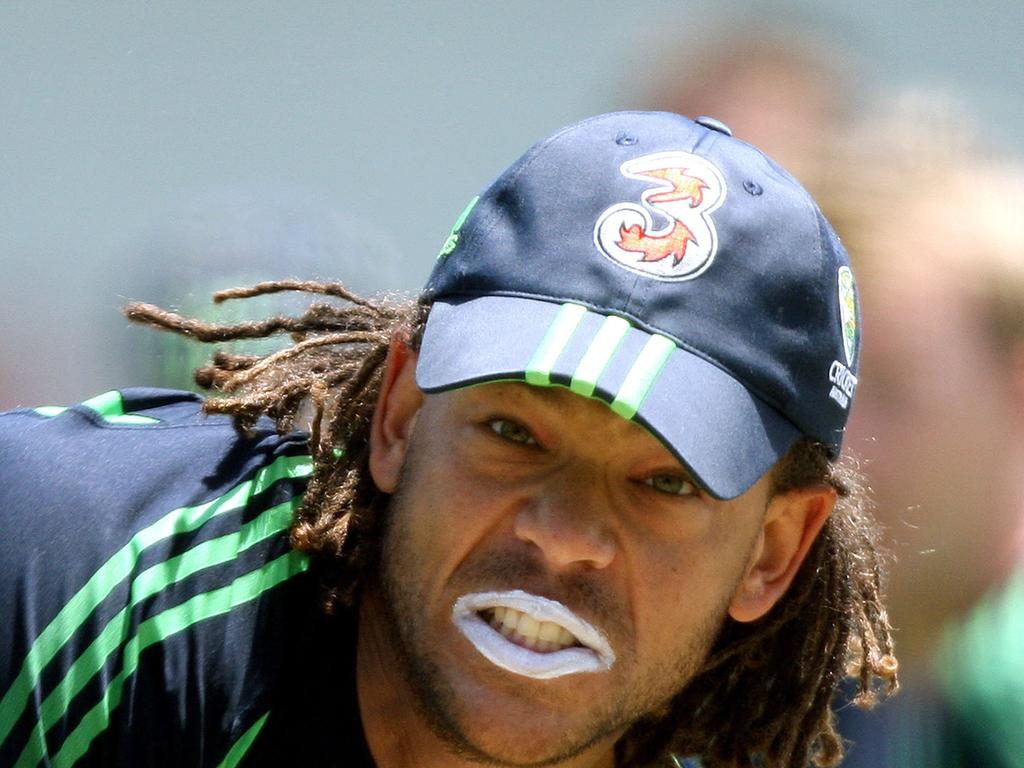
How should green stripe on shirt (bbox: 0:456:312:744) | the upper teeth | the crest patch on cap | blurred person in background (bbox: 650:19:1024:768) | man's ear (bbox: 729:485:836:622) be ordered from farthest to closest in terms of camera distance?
blurred person in background (bbox: 650:19:1024:768) → man's ear (bbox: 729:485:836:622) → the crest patch on cap → the upper teeth → green stripe on shirt (bbox: 0:456:312:744)

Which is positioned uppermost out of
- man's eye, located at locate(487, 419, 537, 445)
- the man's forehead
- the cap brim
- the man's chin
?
the cap brim

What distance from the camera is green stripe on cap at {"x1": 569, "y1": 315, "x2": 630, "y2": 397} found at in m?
1.96

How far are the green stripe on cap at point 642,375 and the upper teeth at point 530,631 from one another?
0.98 feet

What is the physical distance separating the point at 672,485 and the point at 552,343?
28cm

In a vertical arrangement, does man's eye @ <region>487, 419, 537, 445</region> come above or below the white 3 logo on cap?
below

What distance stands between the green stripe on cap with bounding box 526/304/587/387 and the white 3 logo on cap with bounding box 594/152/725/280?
10 cm

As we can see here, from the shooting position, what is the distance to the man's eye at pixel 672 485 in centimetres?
212

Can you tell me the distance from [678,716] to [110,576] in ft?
3.24

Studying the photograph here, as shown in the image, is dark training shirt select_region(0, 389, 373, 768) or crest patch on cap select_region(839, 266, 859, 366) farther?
crest patch on cap select_region(839, 266, 859, 366)

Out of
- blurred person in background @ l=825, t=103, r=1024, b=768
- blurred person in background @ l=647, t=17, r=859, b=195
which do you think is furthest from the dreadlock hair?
blurred person in background @ l=647, t=17, r=859, b=195

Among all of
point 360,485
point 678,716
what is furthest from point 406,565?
point 678,716

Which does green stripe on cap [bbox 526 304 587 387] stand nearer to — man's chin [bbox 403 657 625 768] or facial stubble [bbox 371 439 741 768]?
facial stubble [bbox 371 439 741 768]

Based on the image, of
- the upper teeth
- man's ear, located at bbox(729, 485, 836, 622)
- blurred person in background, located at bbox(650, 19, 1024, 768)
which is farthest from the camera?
blurred person in background, located at bbox(650, 19, 1024, 768)

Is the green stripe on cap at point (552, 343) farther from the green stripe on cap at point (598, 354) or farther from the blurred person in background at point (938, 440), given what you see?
the blurred person in background at point (938, 440)
